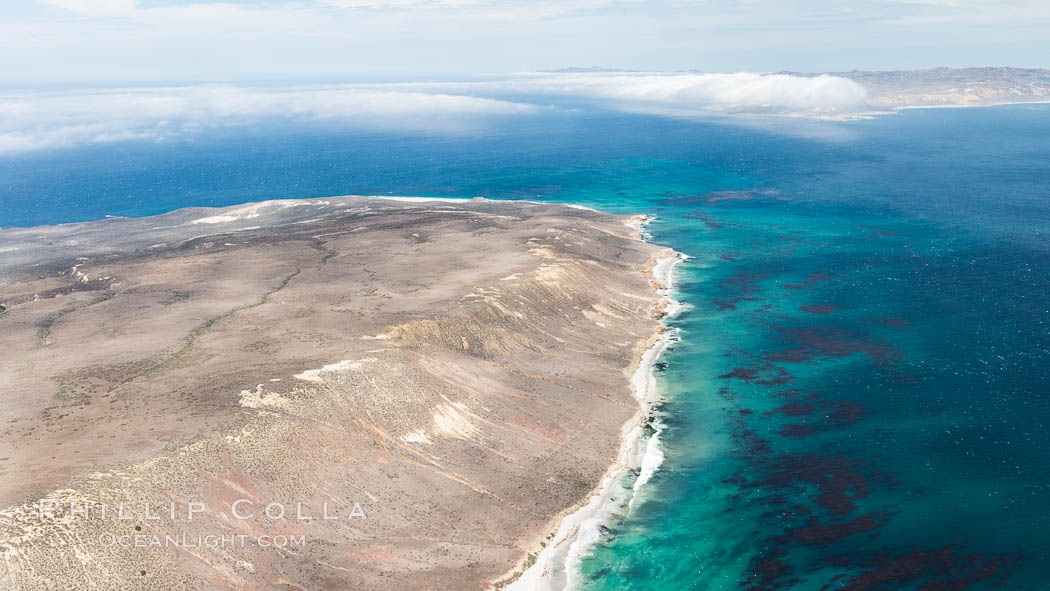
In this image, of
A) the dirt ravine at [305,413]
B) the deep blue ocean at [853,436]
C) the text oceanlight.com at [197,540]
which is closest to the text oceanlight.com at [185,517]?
the text oceanlight.com at [197,540]

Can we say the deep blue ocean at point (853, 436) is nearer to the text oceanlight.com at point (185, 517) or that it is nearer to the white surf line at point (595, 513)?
the white surf line at point (595, 513)

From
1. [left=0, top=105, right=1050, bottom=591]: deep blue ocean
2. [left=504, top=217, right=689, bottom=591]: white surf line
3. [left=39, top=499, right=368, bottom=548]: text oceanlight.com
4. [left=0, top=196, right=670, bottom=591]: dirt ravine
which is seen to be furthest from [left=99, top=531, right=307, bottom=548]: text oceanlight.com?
[left=0, top=105, right=1050, bottom=591]: deep blue ocean

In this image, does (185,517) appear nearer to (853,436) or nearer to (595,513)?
(595,513)

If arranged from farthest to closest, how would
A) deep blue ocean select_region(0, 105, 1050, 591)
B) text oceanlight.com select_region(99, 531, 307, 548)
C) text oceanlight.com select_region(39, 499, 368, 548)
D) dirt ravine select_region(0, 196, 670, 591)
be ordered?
1. deep blue ocean select_region(0, 105, 1050, 591)
2. dirt ravine select_region(0, 196, 670, 591)
3. text oceanlight.com select_region(39, 499, 368, 548)
4. text oceanlight.com select_region(99, 531, 307, 548)

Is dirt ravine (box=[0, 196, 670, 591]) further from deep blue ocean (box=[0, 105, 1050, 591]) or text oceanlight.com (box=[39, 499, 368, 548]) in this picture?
deep blue ocean (box=[0, 105, 1050, 591])

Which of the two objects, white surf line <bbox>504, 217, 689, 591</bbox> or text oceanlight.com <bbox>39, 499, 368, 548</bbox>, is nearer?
text oceanlight.com <bbox>39, 499, 368, 548</bbox>

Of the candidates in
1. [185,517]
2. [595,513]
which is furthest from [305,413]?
[595,513]
